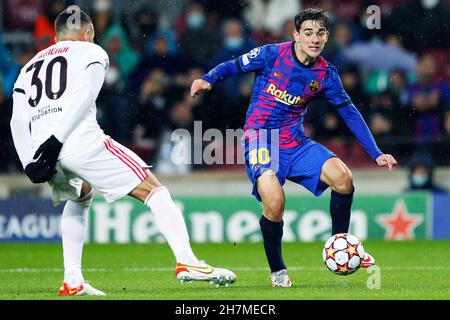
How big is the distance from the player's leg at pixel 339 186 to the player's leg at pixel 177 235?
1.35 meters

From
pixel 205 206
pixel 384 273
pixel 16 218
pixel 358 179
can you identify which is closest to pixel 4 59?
pixel 16 218

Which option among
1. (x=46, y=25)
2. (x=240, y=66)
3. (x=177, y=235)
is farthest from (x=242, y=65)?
(x=46, y=25)

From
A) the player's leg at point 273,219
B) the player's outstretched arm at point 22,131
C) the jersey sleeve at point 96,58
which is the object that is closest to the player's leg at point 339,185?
the player's leg at point 273,219

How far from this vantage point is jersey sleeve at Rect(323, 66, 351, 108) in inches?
332

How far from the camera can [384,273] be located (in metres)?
9.34

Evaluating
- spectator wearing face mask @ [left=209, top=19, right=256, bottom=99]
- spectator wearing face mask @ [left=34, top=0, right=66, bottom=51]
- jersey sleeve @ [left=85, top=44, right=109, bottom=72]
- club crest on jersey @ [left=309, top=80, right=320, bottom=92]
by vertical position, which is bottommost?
club crest on jersey @ [left=309, top=80, right=320, bottom=92]

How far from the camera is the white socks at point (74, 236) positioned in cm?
753

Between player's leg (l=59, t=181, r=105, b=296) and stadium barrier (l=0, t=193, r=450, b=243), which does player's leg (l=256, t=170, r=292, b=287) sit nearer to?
player's leg (l=59, t=181, r=105, b=296)

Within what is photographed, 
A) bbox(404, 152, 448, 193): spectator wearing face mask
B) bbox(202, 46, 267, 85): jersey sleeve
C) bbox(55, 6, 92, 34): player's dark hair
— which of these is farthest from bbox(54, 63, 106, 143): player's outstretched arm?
bbox(404, 152, 448, 193): spectator wearing face mask

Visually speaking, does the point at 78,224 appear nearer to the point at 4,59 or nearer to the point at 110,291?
the point at 110,291

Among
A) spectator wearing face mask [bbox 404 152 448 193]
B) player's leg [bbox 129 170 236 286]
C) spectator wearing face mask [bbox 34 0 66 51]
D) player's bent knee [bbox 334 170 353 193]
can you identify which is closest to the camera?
player's leg [bbox 129 170 236 286]

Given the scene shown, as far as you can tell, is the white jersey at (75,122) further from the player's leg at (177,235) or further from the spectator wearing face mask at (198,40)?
the spectator wearing face mask at (198,40)

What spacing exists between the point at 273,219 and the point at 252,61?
1.18 m

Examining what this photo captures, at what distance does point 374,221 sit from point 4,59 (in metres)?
5.19
